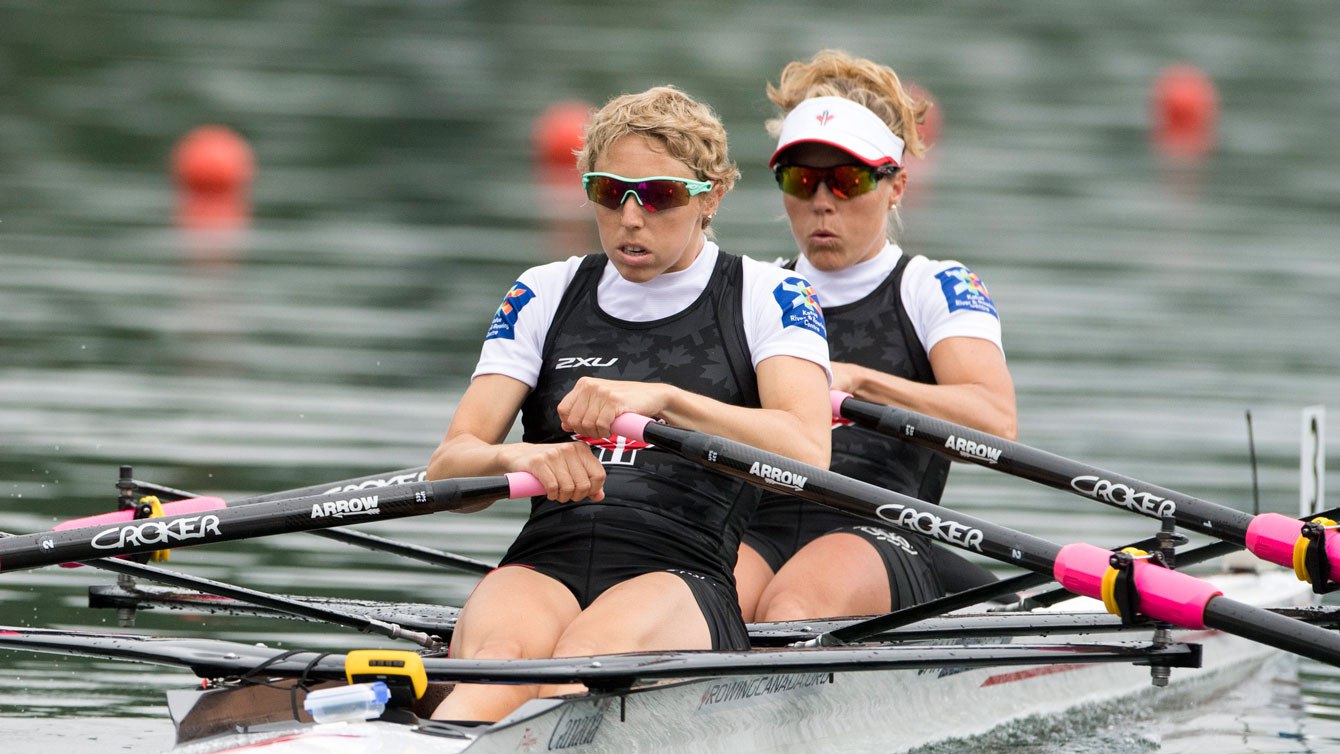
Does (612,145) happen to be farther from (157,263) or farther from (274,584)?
(157,263)

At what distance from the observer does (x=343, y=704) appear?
4.07 m

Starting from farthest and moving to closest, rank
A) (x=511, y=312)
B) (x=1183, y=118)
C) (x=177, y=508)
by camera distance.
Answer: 1. (x=1183, y=118)
2. (x=177, y=508)
3. (x=511, y=312)

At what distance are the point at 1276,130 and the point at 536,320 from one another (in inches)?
796

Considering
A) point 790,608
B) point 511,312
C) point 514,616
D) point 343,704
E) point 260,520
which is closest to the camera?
point 343,704

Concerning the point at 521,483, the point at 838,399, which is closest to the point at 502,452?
the point at 521,483

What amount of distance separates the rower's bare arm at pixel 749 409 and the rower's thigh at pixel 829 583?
825mm

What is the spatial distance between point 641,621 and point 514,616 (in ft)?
0.93

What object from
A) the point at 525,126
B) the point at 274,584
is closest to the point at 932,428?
the point at 274,584

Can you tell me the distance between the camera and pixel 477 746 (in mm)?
4008

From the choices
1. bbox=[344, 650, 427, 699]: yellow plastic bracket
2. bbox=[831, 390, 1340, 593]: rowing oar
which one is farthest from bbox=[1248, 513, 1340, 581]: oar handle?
bbox=[344, 650, 427, 699]: yellow plastic bracket

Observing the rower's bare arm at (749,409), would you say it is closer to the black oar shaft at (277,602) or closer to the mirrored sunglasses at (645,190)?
the mirrored sunglasses at (645,190)

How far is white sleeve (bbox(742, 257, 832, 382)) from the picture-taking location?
4.77 m

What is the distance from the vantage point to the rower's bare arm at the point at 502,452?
4480 mm

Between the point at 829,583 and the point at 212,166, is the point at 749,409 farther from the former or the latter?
Answer: the point at 212,166
